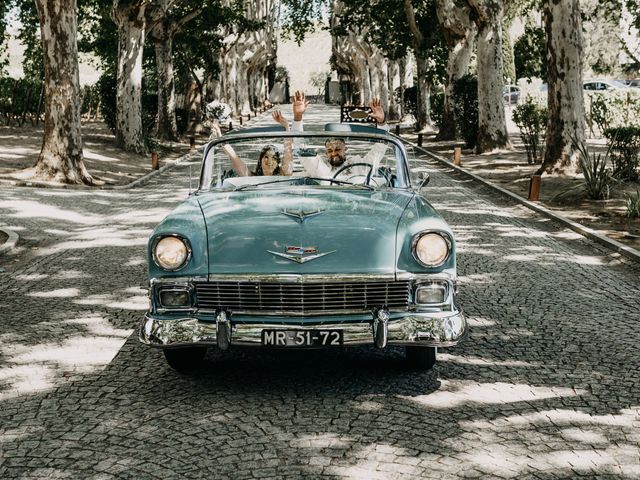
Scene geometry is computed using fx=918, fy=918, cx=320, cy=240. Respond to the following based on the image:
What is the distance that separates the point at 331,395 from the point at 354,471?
120 centimetres

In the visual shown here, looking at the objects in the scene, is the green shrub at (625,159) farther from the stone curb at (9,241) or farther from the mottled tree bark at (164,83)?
the mottled tree bark at (164,83)

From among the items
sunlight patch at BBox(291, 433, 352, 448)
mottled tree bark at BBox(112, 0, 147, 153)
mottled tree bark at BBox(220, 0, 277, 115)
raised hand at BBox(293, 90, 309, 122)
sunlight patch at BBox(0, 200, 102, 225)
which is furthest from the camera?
mottled tree bark at BBox(220, 0, 277, 115)

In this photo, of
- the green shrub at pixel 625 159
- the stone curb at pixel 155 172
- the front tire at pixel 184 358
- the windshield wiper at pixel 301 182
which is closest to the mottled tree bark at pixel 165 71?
the stone curb at pixel 155 172

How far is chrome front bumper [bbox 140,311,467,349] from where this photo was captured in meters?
5.25

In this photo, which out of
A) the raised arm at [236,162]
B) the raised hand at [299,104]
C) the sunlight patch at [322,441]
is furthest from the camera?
the raised hand at [299,104]

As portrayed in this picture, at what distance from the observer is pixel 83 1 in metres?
33.1

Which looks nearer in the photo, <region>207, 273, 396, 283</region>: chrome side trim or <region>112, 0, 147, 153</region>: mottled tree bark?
<region>207, 273, 396, 283</region>: chrome side trim

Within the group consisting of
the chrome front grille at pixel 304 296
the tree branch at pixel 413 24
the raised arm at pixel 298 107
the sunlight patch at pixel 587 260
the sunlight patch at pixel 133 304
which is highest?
the tree branch at pixel 413 24

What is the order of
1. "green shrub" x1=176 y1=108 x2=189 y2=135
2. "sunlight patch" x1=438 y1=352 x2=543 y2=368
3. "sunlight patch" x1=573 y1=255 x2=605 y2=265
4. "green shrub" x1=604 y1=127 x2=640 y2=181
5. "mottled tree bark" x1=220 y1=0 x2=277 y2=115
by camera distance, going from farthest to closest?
"mottled tree bark" x1=220 y1=0 x2=277 y2=115
"green shrub" x1=176 y1=108 x2=189 y2=135
"green shrub" x1=604 y1=127 x2=640 y2=181
"sunlight patch" x1=573 y1=255 x2=605 y2=265
"sunlight patch" x1=438 y1=352 x2=543 y2=368

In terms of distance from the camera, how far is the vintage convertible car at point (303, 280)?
5.26 m

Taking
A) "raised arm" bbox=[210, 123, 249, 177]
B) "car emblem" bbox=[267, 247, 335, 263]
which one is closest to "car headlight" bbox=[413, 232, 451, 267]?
"car emblem" bbox=[267, 247, 335, 263]

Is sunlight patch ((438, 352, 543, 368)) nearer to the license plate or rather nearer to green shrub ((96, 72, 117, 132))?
the license plate

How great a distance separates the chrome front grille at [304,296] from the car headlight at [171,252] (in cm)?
19

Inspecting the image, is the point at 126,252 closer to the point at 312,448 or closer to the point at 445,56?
the point at 312,448
